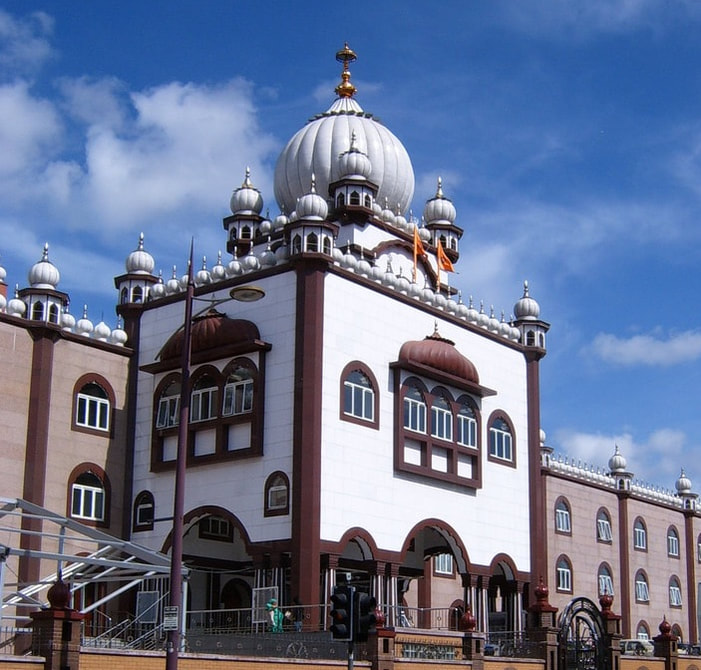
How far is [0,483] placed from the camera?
32750 millimetres

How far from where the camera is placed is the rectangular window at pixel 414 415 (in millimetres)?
35781

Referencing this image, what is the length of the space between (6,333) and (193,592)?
10048 millimetres

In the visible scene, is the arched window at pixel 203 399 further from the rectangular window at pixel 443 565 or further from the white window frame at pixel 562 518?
the white window frame at pixel 562 518

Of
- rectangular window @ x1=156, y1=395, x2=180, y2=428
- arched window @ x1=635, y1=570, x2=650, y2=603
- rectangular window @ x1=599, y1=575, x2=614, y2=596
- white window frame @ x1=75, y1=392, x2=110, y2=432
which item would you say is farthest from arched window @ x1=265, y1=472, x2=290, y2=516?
arched window @ x1=635, y1=570, x2=650, y2=603

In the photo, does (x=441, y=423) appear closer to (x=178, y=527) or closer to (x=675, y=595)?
(x=178, y=527)

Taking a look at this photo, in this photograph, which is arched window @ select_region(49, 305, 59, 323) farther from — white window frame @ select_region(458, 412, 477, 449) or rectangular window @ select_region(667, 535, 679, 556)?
rectangular window @ select_region(667, 535, 679, 556)

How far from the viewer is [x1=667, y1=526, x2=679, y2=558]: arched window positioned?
57.3 m

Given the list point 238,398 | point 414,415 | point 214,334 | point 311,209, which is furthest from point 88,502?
point 311,209

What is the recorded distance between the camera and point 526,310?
140ft

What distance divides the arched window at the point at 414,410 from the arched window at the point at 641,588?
2241cm

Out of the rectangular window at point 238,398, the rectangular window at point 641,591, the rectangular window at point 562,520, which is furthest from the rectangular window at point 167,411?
the rectangular window at point 641,591

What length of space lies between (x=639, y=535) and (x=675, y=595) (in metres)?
4.45

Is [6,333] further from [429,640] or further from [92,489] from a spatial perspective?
[429,640]

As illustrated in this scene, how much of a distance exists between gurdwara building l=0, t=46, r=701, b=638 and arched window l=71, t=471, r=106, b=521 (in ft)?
0.22
